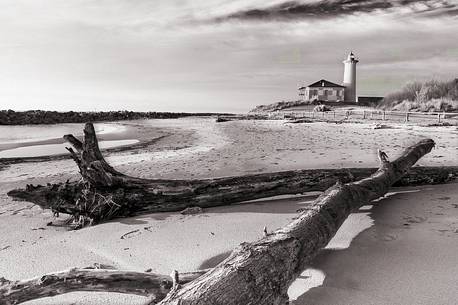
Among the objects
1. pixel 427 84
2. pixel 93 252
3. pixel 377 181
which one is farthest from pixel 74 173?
pixel 427 84

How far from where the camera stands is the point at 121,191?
184 inches

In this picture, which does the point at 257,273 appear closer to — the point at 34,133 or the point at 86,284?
the point at 86,284

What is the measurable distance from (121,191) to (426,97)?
34916 millimetres

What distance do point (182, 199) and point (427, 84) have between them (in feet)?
122

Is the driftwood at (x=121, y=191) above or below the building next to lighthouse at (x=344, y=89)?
below

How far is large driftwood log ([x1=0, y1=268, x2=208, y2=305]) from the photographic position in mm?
2268

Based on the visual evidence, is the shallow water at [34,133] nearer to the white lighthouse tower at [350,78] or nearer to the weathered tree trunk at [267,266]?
the weathered tree trunk at [267,266]

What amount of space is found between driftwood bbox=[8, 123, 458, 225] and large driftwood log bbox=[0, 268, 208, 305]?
221 cm

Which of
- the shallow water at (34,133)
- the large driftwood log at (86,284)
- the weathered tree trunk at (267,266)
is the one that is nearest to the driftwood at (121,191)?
the weathered tree trunk at (267,266)

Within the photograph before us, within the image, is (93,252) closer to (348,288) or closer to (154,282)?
(154,282)

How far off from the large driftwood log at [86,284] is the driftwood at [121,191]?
7.24 ft

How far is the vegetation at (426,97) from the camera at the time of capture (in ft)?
101

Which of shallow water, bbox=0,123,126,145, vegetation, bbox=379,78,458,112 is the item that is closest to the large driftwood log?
shallow water, bbox=0,123,126,145

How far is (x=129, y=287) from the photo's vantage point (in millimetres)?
2318
